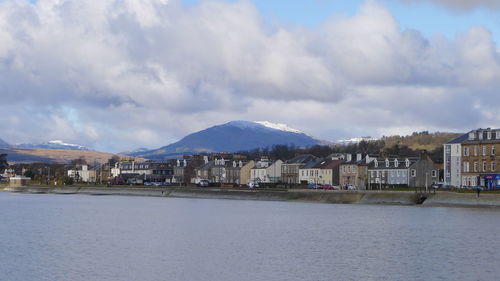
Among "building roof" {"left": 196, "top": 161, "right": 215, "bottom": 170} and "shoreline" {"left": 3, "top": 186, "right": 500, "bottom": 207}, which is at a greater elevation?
"building roof" {"left": 196, "top": 161, "right": 215, "bottom": 170}

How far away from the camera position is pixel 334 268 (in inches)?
1667

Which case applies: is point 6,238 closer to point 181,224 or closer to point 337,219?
point 181,224

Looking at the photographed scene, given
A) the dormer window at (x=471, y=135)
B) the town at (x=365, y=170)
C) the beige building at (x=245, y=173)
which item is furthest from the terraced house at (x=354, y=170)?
the beige building at (x=245, y=173)

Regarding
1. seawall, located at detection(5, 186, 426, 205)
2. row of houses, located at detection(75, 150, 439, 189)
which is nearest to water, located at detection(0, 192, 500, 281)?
seawall, located at detection(5, 186, 426, 205)

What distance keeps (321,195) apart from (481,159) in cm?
2416

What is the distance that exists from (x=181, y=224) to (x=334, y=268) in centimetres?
3055

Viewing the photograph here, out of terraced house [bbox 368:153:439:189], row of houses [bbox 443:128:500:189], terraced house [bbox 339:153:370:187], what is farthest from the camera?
terraced house [bbox 339:153:370:187]

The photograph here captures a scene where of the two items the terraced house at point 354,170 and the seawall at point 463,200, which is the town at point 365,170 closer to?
the terraced house at point 354,170

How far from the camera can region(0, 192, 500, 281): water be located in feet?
133

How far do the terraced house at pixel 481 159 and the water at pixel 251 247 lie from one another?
28.1 meters

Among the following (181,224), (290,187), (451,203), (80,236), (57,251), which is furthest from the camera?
(290,187)

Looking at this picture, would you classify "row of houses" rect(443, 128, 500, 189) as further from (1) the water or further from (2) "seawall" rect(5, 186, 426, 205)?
(1) the water

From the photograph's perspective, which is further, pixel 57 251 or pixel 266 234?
pixel 266 234

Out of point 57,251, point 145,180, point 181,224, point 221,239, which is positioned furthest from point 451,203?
point 145,180
